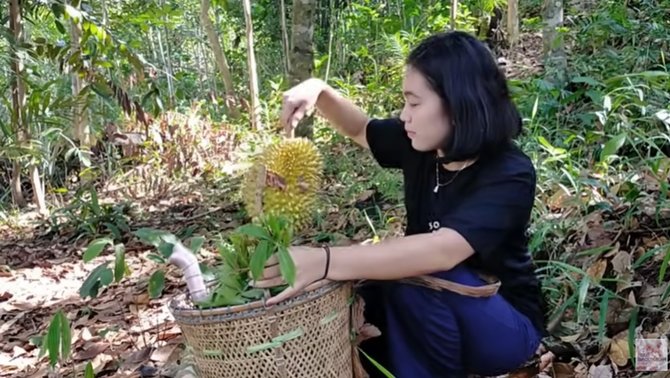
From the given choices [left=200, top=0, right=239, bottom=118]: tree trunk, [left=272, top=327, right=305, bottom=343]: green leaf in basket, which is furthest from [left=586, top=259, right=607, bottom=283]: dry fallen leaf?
[left=200, top=0, right=239, bottom=118]: tree trunk

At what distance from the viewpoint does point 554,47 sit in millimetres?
4094

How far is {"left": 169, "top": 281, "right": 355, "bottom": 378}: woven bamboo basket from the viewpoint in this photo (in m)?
1.31

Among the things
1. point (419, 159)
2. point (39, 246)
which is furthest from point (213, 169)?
point (419, 159)

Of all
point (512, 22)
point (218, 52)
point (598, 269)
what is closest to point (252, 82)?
point (218, 52)

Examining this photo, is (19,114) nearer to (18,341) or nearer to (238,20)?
(18,341)

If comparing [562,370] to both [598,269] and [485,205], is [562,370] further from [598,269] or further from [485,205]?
[485,205]

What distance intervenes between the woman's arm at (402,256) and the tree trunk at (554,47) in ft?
9.64

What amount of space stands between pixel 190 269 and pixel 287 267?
263mm

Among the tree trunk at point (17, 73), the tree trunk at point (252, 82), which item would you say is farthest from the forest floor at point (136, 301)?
the tree trunk at point (252, 82)

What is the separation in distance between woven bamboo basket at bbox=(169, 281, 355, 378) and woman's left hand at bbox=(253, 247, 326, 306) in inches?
0.7

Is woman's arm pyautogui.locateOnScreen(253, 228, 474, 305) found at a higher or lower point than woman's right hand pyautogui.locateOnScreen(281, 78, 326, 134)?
lower

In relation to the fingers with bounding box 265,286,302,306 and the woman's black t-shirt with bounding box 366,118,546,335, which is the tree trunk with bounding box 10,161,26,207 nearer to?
the woman's black t-shirt with bounding box 366,118,546,335

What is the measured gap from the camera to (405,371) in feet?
5.16
